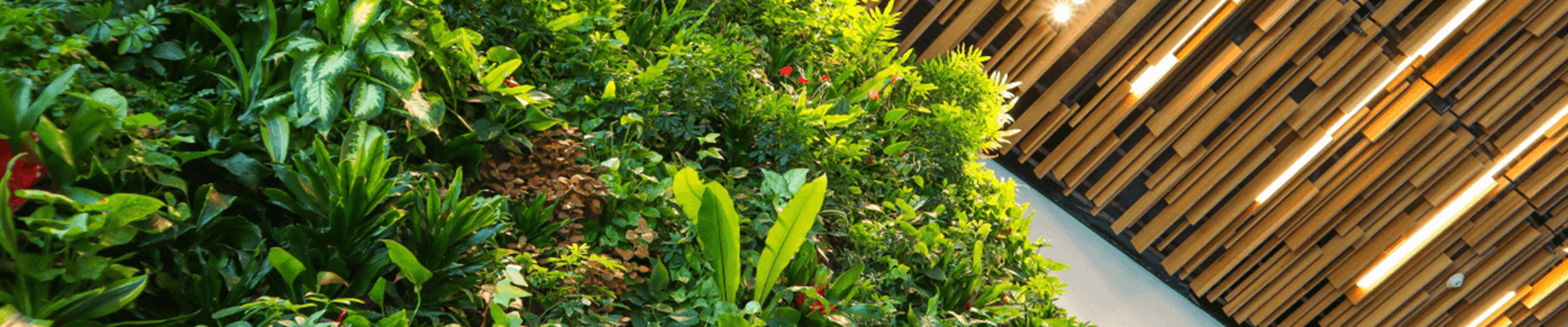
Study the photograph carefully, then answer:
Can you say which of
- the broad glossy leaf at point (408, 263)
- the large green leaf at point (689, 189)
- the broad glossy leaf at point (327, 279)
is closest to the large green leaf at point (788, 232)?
the large green leaf at point (689, 189)

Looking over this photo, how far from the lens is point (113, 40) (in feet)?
4.19

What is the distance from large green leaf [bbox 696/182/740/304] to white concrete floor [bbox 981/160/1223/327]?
2238 mm

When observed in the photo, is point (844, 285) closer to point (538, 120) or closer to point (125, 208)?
point (538, 120)

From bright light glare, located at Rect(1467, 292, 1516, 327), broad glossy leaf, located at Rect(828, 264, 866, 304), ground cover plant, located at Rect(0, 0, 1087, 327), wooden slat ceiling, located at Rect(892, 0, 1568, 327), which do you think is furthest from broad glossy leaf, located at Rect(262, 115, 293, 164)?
bright light glare, located at Rect(1467, 292, 1516, 327)

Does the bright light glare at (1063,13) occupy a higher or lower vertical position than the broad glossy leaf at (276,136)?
higher

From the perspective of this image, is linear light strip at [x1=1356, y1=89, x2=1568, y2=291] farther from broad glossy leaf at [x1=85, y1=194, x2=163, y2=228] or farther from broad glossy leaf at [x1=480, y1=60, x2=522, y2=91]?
broad glossy leaf at [x1=85, y1=194, x2=163, y2=228]

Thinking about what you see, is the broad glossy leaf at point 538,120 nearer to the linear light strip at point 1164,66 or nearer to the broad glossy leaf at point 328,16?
the broad glossy leaf at point 328,16

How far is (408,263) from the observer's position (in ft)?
3.59

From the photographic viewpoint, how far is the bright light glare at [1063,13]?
3.14m

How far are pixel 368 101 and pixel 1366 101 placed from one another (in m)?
3.37

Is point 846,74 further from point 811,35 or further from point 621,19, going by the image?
point 621,19

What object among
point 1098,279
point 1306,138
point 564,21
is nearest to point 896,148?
point 564,21

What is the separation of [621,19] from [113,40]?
103cm

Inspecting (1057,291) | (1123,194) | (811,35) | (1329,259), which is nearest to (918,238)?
(1057,291)
